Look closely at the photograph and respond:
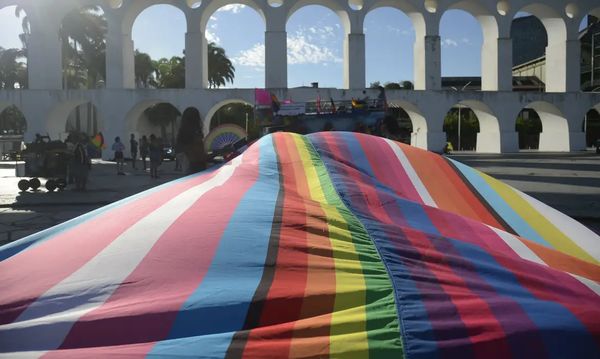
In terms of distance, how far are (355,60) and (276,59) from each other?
4.60m

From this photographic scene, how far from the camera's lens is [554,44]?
33.2 m

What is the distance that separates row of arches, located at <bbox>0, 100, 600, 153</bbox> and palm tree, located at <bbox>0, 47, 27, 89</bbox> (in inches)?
318

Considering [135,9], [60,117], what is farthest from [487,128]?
[60,117]

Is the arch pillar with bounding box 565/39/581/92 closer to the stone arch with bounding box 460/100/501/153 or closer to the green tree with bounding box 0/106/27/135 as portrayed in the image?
the stone arch with bounding box 460/100/501/153

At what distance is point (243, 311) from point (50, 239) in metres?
0.89

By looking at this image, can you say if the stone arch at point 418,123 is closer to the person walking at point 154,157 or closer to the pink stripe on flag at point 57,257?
the person walking at point 154,157

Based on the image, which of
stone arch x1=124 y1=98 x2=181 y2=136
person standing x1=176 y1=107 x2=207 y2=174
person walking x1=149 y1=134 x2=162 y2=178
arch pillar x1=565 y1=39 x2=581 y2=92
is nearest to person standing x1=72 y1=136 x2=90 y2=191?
person walking x1=149 y1=134 x2=162 y2=178

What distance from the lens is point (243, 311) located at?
1.33 metres

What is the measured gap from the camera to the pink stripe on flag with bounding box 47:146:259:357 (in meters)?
1.26

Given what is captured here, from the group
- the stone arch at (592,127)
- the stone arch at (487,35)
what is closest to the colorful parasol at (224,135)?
the stone arch at (487,35)

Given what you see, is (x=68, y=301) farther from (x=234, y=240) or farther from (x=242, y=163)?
(x=242, y=163)

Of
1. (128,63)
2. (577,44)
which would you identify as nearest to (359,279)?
(128,63)

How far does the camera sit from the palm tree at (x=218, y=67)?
193 feet

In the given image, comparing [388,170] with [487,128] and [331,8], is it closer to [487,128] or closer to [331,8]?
[331,8]
